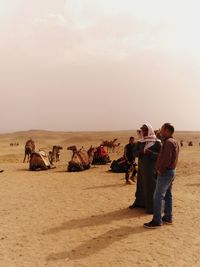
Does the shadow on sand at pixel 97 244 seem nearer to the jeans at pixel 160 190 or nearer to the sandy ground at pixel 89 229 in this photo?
the sandy ground at pixel 89 229

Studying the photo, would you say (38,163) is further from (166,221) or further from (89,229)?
(166,221)

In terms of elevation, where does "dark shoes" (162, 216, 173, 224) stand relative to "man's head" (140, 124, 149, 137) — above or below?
below

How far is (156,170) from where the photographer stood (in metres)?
9.77

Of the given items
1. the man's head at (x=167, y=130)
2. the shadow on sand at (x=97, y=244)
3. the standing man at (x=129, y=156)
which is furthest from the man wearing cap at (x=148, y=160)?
the standing man at (x=129, y=156)

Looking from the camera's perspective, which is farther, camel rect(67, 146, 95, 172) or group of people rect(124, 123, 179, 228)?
camel rect(67, 146, 95, 172)

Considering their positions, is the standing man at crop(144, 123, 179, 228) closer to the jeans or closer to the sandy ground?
the jeans

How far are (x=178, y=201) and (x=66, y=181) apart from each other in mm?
5376

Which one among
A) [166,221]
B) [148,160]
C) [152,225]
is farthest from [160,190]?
[148,160]

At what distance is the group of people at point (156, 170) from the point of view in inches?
336

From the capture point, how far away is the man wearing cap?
9828 mm

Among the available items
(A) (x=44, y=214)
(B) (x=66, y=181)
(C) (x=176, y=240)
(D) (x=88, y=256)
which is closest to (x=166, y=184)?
(C) (x=176, y=240)

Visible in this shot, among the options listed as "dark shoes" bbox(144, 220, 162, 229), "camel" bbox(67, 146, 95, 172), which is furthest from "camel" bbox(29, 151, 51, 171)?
"dark shoes" bbox(144, 220, 162, 229)

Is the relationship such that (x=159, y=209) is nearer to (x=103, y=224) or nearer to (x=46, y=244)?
(x=103, y=224)

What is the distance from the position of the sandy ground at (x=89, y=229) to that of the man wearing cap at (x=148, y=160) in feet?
1.43
